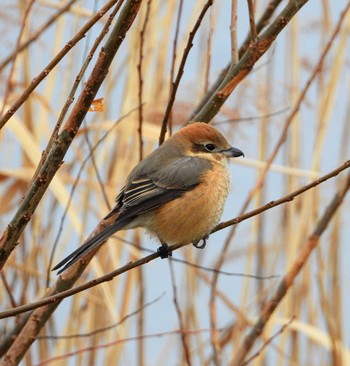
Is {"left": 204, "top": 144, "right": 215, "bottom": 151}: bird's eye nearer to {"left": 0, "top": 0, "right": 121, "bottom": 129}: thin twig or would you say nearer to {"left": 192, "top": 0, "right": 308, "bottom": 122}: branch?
{"left": 192, "top": 0, "right": 308, "bottom": 122}: branch

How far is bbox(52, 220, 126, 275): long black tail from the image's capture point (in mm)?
1224

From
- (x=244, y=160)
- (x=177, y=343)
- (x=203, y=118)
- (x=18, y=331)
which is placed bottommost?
(x=18, y=331)

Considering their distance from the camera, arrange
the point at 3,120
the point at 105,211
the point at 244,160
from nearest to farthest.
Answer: the point at 3,120 < the point at 244,160 < the point at 105,211

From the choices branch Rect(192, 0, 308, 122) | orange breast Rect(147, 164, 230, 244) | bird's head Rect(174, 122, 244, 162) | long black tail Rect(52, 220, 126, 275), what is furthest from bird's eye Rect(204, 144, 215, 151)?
long black tail Rect(52, 220, 126, 275)

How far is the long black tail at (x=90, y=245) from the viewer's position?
1224mm

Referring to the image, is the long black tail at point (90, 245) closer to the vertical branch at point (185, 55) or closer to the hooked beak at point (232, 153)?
the vertical branch at point (185, 55)

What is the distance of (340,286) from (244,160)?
631mm

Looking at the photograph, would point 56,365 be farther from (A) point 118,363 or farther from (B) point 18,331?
(B) point 18,331

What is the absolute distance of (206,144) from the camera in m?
1.82

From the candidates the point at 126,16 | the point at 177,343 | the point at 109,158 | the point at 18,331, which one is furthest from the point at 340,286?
the point at 126,16

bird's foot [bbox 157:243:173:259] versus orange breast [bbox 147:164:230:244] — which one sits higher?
orange breast [bbox 147:164:230:244]

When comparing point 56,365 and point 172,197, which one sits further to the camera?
point 56,365

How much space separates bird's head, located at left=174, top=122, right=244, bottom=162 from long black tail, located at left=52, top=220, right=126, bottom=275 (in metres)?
0.39

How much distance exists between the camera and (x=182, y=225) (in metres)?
1.61
